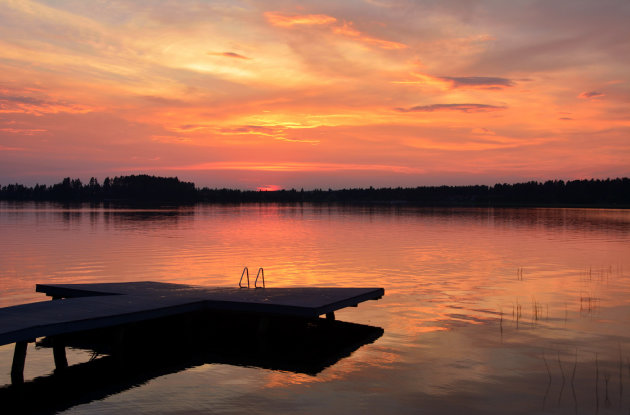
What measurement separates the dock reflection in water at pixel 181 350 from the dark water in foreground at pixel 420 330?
376 millimetres

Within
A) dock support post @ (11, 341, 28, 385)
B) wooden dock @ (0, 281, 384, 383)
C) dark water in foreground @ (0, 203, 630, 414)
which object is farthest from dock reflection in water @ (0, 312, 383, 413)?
wooden dock @ (0, 281, 384, 383)

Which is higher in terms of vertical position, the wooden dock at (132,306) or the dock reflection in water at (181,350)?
the wooden dock at (132,306)

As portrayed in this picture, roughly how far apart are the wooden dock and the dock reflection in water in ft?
2.14

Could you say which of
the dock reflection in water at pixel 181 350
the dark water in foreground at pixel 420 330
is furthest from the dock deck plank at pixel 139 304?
the dark water in foreground at pixel 420 330

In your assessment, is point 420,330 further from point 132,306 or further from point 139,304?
point 132,306

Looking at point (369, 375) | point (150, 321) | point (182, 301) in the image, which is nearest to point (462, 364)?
point (369, 375)

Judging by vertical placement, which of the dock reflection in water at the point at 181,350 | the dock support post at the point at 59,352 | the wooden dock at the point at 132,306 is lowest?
the dock reflection in water at the point at 181,350

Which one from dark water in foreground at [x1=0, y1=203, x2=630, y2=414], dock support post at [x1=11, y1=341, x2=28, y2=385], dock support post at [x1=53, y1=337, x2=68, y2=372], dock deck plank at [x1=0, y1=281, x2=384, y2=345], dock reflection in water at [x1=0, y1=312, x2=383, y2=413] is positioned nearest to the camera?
dark water in foreground at [x1=0, y1=203, x2=630, y2=414]

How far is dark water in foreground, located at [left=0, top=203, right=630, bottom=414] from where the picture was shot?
12617 mm

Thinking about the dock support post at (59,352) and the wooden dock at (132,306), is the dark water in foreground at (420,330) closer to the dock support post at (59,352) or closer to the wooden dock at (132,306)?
the dock support post at (59,352)

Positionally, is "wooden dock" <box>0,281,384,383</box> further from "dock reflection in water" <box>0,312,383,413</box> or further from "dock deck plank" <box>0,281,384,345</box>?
"dock reflection in water" <box>0,312,383,413</box>

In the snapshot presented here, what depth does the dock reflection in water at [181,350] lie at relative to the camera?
13266mm

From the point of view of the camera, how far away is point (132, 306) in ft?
53.9

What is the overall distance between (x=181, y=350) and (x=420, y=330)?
24.3 ft
